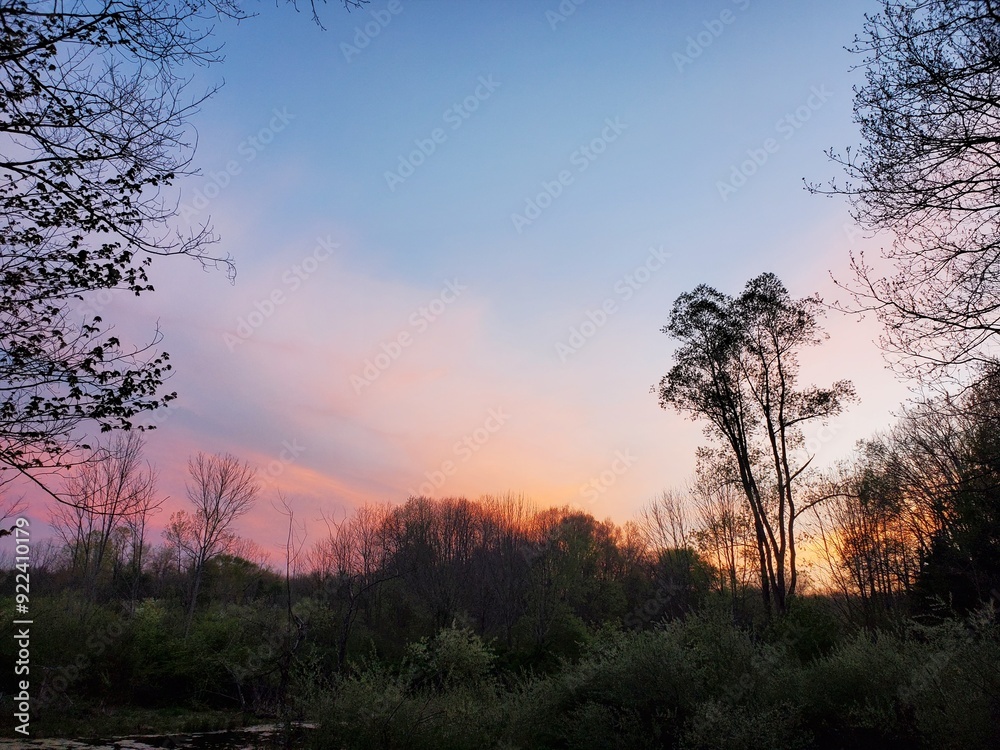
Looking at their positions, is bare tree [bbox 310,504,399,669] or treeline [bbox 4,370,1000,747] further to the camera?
bare tree [bbox 310,504,399,669]

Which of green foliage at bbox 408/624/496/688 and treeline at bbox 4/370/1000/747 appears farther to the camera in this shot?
green foliage at bbox 408/624/496/688

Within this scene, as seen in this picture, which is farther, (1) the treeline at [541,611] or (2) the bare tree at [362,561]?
(2) the bare tree at [362,561]

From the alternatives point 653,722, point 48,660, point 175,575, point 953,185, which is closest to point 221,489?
point 175,575

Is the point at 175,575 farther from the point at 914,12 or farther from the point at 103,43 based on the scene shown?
the point at 914,12

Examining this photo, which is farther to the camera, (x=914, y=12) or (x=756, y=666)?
(x=756, y=666)

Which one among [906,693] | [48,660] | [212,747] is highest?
[906,693]

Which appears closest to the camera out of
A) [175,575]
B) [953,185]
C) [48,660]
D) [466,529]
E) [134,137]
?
[134,137]

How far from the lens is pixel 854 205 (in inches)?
263

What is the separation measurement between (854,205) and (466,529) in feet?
123

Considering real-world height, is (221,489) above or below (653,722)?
Answer: above

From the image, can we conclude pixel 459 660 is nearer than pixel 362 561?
Yes

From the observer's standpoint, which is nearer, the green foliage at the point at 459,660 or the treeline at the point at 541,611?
the treeline at the point at 541,611

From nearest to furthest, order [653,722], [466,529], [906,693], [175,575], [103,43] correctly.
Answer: [103,43] → [906,693] → [653,722] → [175,575] → [466,529]

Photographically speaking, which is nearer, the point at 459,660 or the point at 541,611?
the point at 459,660
